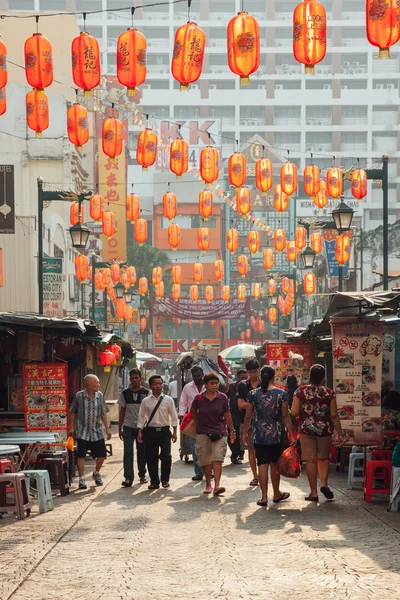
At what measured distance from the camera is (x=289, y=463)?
1221cm

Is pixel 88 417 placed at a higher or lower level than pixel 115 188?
lower

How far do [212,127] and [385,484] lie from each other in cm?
8227

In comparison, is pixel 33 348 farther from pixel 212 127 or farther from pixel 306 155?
pixel 306 155

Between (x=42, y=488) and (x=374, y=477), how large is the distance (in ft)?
13.9

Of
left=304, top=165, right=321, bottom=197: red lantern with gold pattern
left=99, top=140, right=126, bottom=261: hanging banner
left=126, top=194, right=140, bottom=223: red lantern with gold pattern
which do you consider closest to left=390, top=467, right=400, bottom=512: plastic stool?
left=304, top=165, right=321, bottom=197: red lantern with gold pattern

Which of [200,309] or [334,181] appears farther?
[200,309]

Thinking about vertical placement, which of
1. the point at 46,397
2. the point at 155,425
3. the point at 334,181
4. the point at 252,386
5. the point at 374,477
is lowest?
the point at 374,477

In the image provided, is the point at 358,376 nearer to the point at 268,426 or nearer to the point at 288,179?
the point at 268,426

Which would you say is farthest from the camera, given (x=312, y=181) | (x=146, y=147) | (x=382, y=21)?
(x=312, y=181)

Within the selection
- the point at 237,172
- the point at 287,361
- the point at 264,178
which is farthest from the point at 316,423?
the point at 264,178

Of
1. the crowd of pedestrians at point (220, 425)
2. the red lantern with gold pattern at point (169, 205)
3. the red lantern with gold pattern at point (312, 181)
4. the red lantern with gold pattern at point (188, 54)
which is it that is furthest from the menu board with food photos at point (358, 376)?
the red lantern with gold pattern at point (169, 205)

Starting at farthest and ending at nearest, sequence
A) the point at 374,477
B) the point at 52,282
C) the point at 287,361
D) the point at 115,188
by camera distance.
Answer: the point at 115,188
the point at 52,282
the point at 287,361
the point at 374,477

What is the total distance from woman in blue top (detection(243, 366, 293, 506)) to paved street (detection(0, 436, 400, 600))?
1.19ft

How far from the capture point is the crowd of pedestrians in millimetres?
12562
